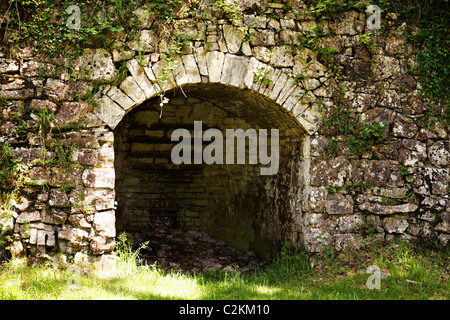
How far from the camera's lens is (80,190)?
153 inches

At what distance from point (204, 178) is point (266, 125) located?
7.94 feet

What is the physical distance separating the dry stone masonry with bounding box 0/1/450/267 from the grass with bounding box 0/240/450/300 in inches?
7.7

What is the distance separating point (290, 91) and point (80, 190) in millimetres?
2474

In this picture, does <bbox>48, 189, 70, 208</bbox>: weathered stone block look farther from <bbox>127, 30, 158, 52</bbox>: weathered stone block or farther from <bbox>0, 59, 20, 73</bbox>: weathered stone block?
<bbox>127, 30, 158, 52</bbox>: weathered stone block

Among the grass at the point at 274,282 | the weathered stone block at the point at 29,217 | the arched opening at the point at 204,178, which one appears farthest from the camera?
the arched opening at the point at 204,178

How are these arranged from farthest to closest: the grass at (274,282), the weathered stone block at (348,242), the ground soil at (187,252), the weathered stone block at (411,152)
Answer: the ground soil at (187,252), the weathered stone block at (411,152), the weathered stone block at (348,242), the grass at (274,282)

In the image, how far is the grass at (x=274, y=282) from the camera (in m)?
3.31

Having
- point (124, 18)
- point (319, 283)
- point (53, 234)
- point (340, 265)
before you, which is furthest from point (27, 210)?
point (340, 265)

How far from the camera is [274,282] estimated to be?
159 inches

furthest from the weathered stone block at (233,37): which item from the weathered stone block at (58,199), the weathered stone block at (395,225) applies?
the weathered stone block at (395,225)

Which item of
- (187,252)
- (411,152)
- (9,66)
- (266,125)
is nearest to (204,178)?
(187,252)

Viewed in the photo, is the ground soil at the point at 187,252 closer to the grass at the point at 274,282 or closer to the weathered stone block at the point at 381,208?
the grass at the point at 274,282

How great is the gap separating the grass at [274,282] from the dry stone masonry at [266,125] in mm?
196

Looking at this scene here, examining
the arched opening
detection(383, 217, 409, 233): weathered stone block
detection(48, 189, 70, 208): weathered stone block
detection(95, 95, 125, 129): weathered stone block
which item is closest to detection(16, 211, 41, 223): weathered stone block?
detection(48, 189, 70, 208): weathered stone block
